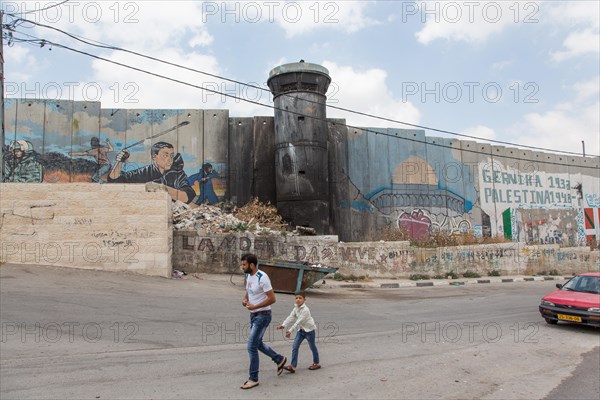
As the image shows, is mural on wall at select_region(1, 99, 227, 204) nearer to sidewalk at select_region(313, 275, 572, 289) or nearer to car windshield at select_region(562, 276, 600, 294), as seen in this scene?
sidewalk at select_region(313, 275, 572, 289)

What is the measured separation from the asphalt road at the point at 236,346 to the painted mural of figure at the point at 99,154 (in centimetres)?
909

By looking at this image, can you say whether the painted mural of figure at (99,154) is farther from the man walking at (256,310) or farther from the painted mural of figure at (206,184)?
the man walking at (256,310)

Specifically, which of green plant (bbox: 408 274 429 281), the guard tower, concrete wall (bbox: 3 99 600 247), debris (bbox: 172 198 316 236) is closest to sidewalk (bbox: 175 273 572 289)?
green plant (bbox: 408 274 429 281)

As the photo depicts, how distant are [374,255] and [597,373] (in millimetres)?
11869

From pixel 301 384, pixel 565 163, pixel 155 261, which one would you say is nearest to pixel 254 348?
pixel 301 384

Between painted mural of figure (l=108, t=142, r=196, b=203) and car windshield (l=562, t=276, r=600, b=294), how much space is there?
52.5ft

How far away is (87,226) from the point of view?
13961mm

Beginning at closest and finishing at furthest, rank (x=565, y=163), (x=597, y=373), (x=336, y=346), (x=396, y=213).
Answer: (x=597, y=373)
(x=336, y=346)
(x=396, y=213)
(x=565, y=163)

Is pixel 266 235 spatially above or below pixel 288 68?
below

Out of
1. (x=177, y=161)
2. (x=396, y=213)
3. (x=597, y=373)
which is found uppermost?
(x=177, y=161)

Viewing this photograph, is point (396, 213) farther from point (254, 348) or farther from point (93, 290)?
point (254, 348)

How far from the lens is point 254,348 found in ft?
18.8

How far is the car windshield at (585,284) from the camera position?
10.7m

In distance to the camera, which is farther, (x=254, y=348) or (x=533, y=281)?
(x=533, y=281)
